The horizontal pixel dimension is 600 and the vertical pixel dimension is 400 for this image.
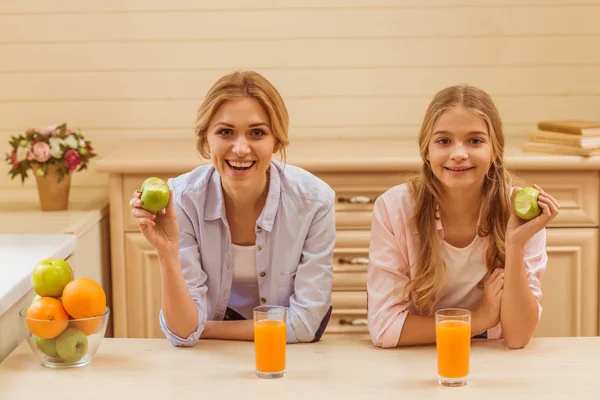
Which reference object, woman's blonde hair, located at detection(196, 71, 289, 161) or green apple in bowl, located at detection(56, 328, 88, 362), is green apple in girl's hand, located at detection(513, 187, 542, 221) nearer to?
woman's blonde hair, located at detection(196, 71, 289, 161)

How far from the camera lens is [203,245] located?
221 cm

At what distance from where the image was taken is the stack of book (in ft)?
9.59

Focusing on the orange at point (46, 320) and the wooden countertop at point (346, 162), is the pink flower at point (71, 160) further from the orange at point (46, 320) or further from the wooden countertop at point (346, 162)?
the orange at point (46, 320)

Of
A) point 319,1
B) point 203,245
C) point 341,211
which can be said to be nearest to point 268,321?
point 203,245

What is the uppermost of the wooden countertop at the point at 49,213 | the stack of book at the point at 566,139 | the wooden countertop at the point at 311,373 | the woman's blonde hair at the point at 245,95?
the woman's blonde hair at the point at 245,95

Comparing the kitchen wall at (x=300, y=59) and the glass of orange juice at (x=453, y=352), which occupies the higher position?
the kitchen wall at (x=300, y=59)

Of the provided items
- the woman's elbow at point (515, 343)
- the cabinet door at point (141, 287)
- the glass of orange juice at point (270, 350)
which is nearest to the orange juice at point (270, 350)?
the glass of orange juice at point (270, 350)

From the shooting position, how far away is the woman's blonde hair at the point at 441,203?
2.05m

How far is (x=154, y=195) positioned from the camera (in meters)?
1.84

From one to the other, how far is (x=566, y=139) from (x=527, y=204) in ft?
3.95

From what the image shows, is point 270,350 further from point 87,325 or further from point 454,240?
point 454,240

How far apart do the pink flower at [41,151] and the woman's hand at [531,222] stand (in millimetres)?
1756

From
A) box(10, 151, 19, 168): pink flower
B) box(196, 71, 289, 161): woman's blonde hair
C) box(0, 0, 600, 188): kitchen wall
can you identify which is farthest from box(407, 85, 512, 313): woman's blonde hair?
box(10, 151, 19, 168): pink flower

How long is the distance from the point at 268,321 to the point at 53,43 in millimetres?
2098
